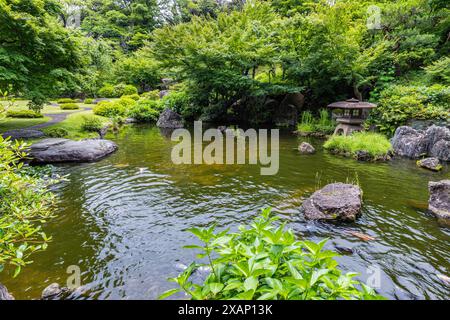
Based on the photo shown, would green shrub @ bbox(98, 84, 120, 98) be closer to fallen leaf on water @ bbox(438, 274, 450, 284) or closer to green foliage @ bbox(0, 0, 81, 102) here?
green foliage @ bbox(0, 0, 81, 102)

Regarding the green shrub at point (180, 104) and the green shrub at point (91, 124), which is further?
the green shrub at point (180, 104)

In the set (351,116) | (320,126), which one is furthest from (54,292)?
(320,126)

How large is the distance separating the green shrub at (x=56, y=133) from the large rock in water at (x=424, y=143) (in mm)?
17970

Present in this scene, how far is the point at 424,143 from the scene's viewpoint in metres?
12.8

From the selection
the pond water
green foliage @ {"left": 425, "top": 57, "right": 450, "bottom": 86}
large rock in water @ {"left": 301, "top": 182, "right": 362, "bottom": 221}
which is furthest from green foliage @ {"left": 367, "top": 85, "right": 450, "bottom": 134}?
large rock in water @ {"left": 301, "top": 182, "right": 362, "bottom": 221}

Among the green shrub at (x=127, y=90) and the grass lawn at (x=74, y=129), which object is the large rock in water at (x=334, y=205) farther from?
the green shrub at (x=127, y=90)

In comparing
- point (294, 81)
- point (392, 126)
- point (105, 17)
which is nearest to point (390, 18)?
point (294, 81)

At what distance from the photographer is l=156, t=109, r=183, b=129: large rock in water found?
2355 cm

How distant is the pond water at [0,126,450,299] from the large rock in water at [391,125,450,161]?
1.70 metres

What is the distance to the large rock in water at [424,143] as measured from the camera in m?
12.1

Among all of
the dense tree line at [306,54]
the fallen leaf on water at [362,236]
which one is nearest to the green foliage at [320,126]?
the dense tree line at [306,54]

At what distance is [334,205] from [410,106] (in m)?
12.0

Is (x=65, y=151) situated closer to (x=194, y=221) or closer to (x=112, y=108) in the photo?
(x=194, y=221)
